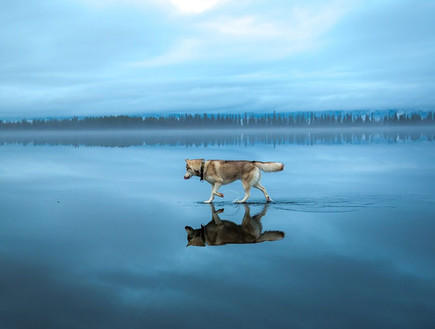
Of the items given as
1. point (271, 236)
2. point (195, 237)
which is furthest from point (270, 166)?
point (195, 237)

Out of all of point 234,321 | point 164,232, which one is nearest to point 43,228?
point 164,232

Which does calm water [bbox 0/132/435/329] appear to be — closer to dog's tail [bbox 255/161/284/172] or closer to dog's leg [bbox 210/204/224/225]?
dog's leg [bbox 210/204/224/225]

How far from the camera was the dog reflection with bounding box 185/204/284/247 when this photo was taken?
11852 millimetres

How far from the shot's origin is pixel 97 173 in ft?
102

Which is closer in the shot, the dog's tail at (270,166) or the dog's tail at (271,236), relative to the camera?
the dog's tail at (271,236)

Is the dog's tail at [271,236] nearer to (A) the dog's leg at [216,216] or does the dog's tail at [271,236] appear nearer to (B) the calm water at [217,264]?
(B) the calm water at [217,264]

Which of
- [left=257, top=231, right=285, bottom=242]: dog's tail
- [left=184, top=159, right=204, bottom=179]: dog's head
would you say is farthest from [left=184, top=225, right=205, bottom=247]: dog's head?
[left=184, top=159, right=204, bottom=179]: dog's head

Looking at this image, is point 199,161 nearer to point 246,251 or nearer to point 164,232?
point 164,232

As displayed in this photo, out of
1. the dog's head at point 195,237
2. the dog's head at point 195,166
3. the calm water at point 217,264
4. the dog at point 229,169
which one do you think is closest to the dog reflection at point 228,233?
the dog's head at point 195,237

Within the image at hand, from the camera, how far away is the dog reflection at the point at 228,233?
38.9 ft

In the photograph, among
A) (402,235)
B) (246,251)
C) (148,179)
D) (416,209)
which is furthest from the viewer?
(148,179)

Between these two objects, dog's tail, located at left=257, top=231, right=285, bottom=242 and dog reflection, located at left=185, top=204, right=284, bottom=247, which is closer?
dog reflection, located at left=185, top=204, right=284, bottom=247

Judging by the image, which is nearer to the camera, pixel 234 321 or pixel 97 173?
pixel 234 321

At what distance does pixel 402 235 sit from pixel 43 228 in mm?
9527
